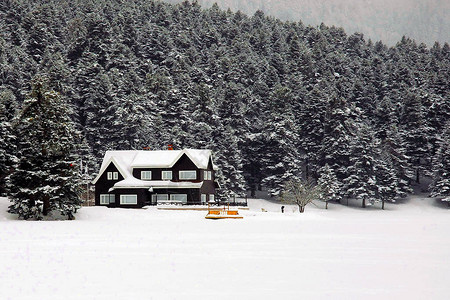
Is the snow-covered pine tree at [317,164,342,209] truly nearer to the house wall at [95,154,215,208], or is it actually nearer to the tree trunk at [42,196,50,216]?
the house wall at [95,154,215,208]

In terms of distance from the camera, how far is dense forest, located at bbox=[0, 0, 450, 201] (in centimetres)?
9069

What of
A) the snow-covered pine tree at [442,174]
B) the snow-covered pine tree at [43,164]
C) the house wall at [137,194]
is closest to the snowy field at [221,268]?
the snow-covered pine tree at [43,164]

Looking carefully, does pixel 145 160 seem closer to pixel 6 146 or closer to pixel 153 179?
pixel 153 179

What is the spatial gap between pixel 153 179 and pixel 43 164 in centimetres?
2419

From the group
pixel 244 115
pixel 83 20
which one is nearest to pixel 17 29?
pixel 83 20

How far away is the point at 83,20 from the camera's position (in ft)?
473

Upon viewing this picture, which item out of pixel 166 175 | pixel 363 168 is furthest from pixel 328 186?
pixel 166 175

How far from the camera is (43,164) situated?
4569cm

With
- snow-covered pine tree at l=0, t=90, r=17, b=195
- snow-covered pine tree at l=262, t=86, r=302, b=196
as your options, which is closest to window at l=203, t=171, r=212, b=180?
snow-covered pine tree at l=262, t=86, r=302, b=196

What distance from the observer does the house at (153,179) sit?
67.6 meters

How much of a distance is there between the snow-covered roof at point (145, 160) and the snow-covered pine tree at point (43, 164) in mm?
20396

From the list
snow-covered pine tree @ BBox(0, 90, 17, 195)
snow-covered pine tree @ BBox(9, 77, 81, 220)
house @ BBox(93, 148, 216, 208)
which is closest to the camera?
snow-covered pine tree @ BBox(9, 77, 81, 220)

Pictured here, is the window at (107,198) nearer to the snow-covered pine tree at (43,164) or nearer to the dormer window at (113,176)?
the dormer window at (113,176)

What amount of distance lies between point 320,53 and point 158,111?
64.0 meters
